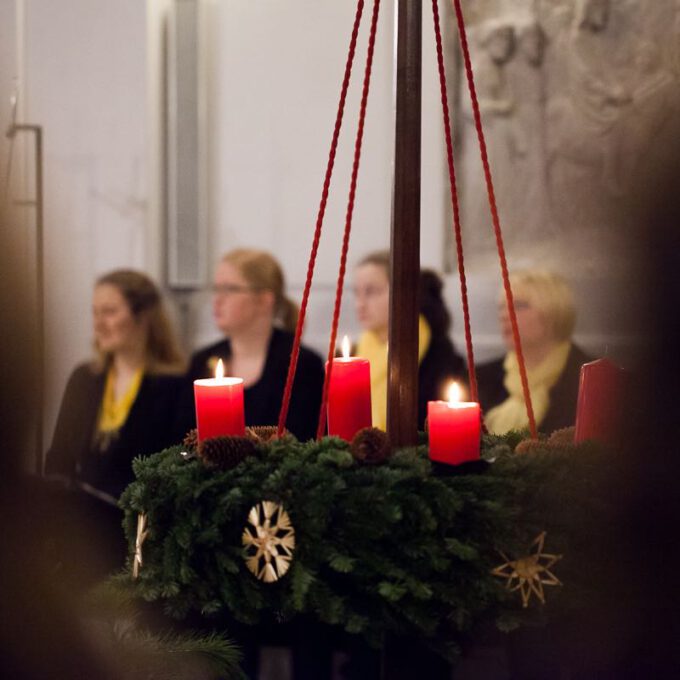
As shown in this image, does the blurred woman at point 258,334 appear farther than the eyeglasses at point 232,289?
No

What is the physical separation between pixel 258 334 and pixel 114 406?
16.7 inches

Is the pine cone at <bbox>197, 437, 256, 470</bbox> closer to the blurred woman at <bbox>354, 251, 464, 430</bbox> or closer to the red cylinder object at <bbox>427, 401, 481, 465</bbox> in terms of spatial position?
the red cylinder object at <bbox>427, 401, 481, 465</bbox>

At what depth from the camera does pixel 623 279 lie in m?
2.61

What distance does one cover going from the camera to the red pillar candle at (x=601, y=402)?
2.25ft

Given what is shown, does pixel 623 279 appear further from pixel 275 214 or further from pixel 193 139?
pixel 193 139

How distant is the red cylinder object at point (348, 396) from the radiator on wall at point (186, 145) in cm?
289

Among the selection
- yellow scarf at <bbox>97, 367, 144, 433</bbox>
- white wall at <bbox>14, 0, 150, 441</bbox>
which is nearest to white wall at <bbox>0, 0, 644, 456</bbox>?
white wall at <bbox>14, 0, 150, 441</bbox>

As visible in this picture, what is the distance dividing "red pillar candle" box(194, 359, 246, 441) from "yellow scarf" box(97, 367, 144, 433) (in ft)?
5.97

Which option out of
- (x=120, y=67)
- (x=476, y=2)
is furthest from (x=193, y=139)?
(x=476, y=2)

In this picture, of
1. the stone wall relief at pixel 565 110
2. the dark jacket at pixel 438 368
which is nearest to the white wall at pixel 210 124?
the stone wall relief at pixel 565 110

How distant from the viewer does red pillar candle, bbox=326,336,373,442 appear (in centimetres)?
74

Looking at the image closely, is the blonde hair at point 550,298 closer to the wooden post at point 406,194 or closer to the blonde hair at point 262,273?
the blonde hair at point 262,273

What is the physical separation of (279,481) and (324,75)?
299 cm

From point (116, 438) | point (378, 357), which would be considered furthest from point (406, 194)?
point (116, 438)
